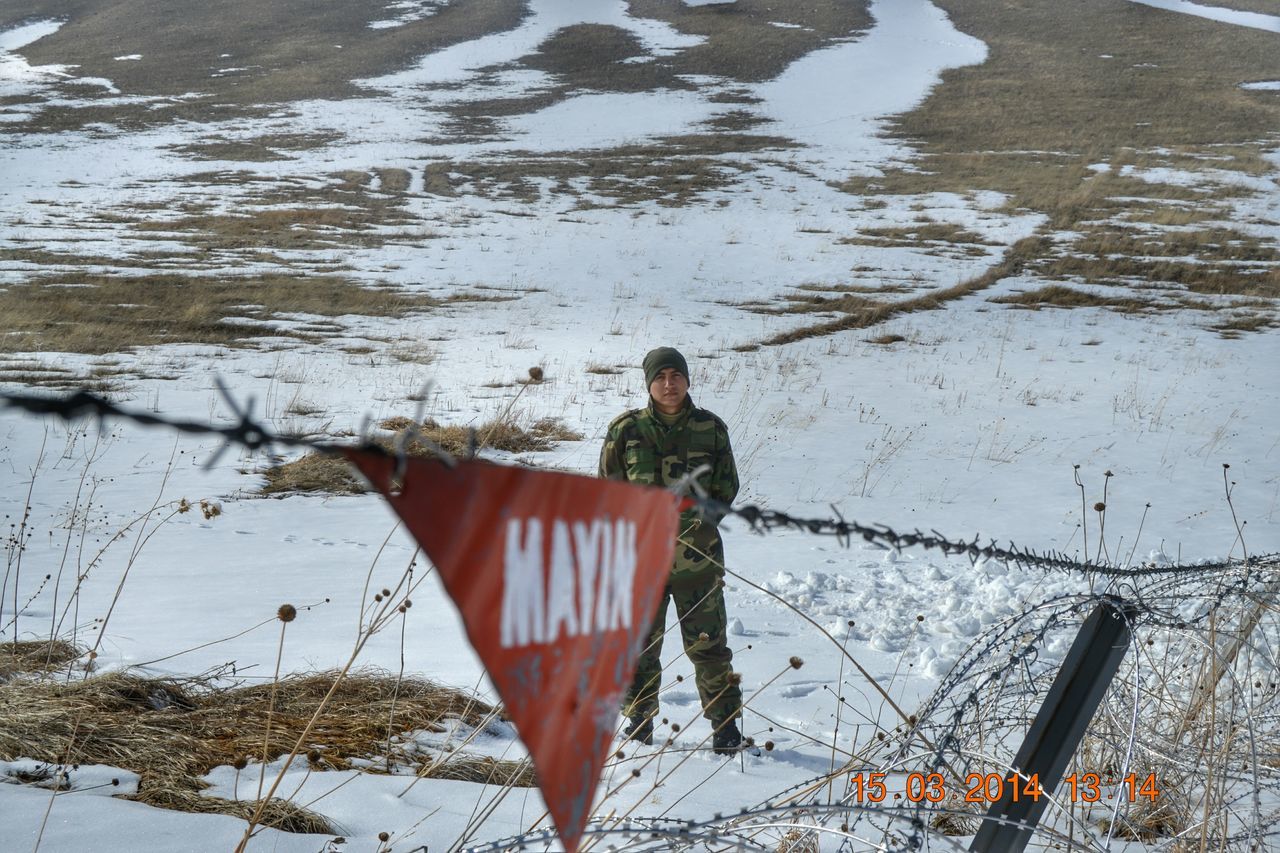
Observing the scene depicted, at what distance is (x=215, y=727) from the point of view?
3.22 meters

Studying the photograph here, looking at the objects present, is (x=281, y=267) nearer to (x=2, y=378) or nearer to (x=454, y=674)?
(x=2, y=378)

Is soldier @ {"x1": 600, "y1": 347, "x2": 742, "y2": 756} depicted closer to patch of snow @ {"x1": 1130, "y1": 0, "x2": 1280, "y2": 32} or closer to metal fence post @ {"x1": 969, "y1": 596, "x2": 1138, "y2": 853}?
metal fence post @ {"x1": 969, "y1": 596, "x2": 1138, "y2": 853}

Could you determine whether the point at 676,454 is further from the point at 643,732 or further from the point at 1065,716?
the point at 1065,716

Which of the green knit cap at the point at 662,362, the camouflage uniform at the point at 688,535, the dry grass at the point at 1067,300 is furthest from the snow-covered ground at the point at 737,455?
the green knit cap at the point at 662,362

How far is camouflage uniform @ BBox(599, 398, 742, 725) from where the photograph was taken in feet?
12.5

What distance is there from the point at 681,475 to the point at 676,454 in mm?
96

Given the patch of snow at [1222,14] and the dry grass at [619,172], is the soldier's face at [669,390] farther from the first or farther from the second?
the patch of snow at [1222,14]

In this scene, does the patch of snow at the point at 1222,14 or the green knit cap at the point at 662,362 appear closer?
the green knit cap at the point at 662,362

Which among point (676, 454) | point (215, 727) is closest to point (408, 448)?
point (676, 454)

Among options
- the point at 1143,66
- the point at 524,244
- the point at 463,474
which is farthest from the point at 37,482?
the point at 1143,66

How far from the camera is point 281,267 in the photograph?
17.5 metres

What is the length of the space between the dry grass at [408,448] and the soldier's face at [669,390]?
3.10 meters

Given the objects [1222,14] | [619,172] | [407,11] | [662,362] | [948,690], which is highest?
[407,11]

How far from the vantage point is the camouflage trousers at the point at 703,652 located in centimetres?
375
